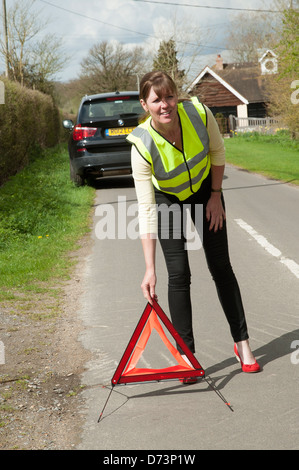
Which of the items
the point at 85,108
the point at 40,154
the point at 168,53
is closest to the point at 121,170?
the point at 85,108

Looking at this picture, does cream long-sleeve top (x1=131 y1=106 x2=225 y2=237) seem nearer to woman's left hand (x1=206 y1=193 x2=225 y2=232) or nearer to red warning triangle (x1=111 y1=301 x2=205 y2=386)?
woman's left hand (x1=206 y1=193 x2=225 y2=232)

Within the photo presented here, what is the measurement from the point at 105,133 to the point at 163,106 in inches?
418

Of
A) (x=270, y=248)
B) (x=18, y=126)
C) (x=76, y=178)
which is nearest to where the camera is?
(x=270, y=248)

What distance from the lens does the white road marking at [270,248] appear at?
7.06 meters

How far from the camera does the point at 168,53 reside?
5194 cm

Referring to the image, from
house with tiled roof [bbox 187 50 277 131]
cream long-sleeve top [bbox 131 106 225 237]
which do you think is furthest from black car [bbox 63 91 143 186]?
house with tiled roof [bbox 187 50 277 131]

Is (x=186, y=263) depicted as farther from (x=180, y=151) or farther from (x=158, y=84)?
(x=158, y=84)

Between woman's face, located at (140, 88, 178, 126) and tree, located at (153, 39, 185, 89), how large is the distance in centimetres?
4891

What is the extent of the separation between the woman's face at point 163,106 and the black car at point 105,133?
33.8 ft

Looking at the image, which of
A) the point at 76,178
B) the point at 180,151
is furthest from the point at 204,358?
the point at 76,178

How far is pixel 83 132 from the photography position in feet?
46.7

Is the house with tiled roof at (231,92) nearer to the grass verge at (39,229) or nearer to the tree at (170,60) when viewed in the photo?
the tree at (170,60)

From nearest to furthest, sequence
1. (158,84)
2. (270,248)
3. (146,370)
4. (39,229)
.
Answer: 1. (158,84)
2. (146,370)
3. (270,248)
4. (39,229)

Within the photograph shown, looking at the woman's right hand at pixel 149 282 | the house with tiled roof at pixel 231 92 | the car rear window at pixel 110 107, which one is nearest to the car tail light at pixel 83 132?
the car rear window at pixel 110 107
